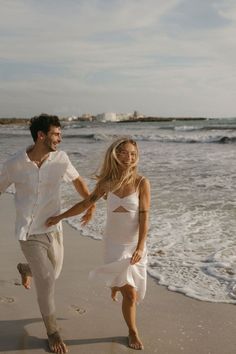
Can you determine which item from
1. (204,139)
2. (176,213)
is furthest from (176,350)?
(204,139)

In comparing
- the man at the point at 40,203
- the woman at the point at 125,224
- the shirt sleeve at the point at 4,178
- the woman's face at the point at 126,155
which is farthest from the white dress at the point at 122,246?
the shirt sleeve at the point at 4,178

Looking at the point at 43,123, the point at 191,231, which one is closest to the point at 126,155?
the point at 43,123

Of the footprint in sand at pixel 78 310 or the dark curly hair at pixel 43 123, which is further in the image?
the footprint in sand at pixel 78 310

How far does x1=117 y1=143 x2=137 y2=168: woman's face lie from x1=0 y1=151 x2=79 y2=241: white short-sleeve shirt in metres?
0.49

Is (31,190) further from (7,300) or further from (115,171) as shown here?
(7,300)

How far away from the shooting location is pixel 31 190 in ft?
10.5

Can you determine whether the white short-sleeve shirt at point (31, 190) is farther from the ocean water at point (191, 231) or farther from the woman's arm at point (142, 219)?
the woman's arm at point (142, 219)

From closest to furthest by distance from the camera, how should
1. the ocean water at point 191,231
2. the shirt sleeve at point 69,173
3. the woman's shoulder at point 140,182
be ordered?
the woman's shoulder at point 140,182
the shirt sleeve at point 69,173
the ocean water at point 191,231

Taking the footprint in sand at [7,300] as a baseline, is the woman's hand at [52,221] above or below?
above

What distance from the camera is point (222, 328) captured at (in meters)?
3.54

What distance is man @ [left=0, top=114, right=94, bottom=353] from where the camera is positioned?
125 inches

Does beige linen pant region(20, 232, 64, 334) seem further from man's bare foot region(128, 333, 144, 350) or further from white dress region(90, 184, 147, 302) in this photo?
man's bare foot region(128, 333, 144, 350)

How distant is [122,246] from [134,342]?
27.6 inches

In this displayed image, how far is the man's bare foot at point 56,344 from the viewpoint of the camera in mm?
3170
